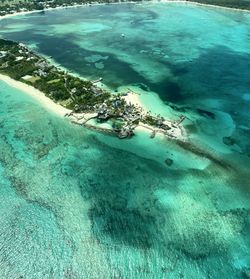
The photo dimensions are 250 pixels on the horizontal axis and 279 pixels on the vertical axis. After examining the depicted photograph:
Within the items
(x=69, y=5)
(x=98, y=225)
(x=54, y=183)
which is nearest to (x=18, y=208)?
(x=54, y=183)

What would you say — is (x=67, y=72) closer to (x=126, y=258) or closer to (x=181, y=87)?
(x=181, y=87)

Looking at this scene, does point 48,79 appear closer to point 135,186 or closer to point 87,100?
point 87,100

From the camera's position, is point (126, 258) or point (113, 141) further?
point (113, 141)

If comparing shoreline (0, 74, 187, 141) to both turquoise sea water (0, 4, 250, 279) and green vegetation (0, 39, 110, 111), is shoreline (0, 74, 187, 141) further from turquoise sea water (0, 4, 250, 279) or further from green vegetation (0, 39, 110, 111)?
turquoise sea water (0, 4, 250, 279)

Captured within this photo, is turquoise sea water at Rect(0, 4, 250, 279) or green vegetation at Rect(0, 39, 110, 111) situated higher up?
turquoise sea water at Rect(0, 4, 250, 279)

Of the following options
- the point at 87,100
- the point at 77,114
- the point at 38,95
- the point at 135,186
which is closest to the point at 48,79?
the point at 38,95

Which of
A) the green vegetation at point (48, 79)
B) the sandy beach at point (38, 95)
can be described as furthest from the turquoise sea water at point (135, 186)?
the green vegetation at point (48, 79)

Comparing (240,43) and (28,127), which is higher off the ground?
(28,127)

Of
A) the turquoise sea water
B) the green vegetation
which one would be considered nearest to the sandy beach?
the green vegetation
